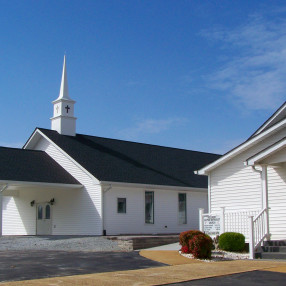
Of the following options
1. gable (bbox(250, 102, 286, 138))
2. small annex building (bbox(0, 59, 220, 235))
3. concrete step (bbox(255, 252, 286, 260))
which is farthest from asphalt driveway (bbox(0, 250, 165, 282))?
small annex building (bbox(0, 59, 220, 235))

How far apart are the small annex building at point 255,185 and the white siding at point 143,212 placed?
7.21m

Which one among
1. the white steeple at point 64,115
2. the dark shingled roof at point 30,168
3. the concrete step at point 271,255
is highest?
the white steeple at point 64,115

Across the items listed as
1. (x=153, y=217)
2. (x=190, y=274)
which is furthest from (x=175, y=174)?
(x=190, y=274)

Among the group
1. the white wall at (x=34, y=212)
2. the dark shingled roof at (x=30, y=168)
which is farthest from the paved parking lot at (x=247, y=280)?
the dark shingled roof at (x=30, y=168)

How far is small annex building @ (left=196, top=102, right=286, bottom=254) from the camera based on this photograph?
16.4 meters

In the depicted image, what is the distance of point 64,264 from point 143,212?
14399mm

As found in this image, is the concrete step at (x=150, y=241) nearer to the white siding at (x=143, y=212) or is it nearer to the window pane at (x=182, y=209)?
the white siding at (x=143, y=212)

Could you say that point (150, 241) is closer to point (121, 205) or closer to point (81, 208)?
point (121, 205)

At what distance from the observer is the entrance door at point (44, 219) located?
29.0 m

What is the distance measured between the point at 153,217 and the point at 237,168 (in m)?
9.57

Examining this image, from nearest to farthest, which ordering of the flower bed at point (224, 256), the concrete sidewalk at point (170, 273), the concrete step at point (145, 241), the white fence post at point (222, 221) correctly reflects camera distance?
the concrete sidewalk at point (170, 273) < the flower bed at point (224, 256) < the white fence post at point (222, 221) < the concrete step at point (145, 241)

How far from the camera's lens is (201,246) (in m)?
14.8

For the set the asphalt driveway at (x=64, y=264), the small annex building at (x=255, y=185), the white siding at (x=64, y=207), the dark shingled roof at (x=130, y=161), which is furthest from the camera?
the dark shingled roof at (x=130, y=161)

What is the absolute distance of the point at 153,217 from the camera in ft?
91.5
